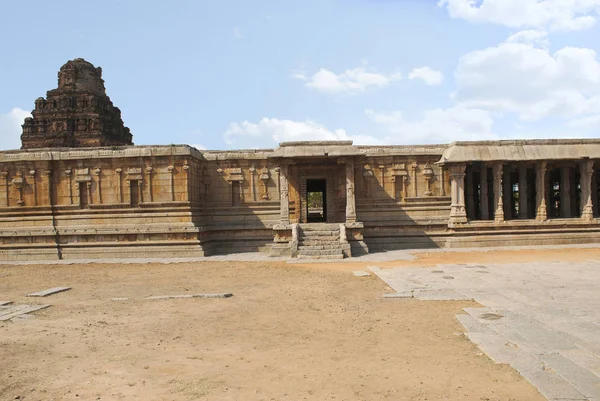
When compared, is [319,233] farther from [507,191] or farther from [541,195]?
[507,191]

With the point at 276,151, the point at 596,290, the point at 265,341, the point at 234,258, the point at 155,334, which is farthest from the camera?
the point at 276,151

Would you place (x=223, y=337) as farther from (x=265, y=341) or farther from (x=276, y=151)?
(x=276, y=151)

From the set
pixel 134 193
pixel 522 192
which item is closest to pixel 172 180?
pixel 134 193

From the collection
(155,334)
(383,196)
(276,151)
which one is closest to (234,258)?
(276,151)

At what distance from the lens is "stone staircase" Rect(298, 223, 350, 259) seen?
63.2 ft

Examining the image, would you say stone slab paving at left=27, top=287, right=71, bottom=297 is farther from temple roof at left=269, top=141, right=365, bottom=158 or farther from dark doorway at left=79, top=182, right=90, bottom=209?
temple roof at left=269, top=141, right=365, bottom=158

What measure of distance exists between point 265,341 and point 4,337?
433 centimetres

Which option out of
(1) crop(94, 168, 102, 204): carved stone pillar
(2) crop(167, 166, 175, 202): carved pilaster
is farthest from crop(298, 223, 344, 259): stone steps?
(1) crop(94, 168, 102, 204): carved stone pillar

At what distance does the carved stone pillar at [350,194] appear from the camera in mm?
21328

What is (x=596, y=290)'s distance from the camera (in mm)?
10664

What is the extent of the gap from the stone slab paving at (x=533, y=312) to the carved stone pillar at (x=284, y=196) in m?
6.81

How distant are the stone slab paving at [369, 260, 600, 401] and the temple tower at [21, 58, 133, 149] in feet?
100

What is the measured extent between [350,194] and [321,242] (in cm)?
275

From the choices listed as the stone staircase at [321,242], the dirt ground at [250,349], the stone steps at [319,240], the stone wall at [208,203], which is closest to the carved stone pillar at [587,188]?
the stone wall at [208,203]
